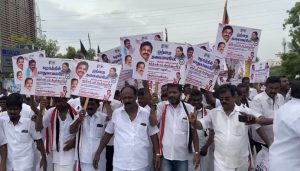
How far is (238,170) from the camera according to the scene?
5676 millimetres

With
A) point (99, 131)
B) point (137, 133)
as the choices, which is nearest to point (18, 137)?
point (99, 131)

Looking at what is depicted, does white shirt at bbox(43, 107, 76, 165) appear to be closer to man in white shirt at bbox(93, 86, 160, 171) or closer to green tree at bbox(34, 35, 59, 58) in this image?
man in white shirt at bbox(93, 86, 160, 171)

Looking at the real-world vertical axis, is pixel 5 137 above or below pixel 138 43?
below

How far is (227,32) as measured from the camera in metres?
8.65

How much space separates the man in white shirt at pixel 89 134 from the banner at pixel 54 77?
0.44 meters

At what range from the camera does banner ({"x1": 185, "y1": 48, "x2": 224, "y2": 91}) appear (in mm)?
6621

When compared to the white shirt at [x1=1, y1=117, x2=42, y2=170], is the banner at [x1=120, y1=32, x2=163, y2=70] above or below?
above

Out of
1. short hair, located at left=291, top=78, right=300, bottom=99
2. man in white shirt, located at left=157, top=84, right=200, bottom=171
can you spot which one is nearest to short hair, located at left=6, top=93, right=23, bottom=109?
man in white shirt, located at left=157, top=84, right=200, bottom=171

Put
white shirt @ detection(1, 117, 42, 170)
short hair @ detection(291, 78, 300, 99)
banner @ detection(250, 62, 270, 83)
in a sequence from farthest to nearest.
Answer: banner @ detection(250, 62, 270, 83) → white shirt @ detection(1, 117, 42, 170) → short hair @ detection(291, 78, 300, 99)

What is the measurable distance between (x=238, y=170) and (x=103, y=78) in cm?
218

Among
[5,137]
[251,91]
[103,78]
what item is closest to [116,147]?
[103,78]

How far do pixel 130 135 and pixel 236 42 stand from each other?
12.6 feet

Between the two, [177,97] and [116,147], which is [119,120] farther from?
[177,97]

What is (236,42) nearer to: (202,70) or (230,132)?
(202,70)
